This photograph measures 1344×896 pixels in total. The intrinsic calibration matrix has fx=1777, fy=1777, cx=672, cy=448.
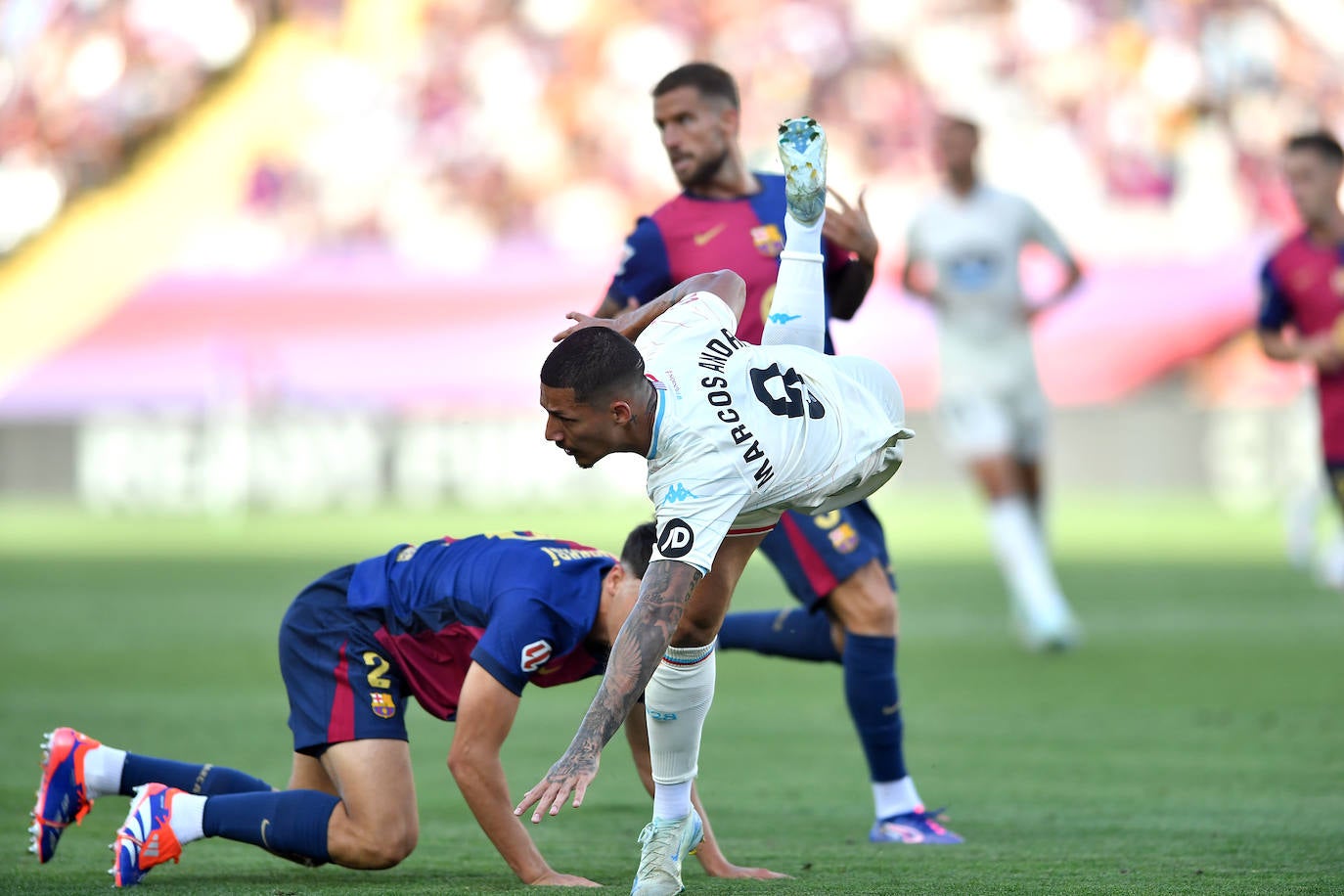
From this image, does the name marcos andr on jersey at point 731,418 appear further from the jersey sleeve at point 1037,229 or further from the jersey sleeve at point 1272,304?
the jersey sleeve at point 1037,229

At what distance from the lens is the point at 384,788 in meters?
4.52

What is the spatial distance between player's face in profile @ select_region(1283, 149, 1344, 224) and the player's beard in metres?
3.47

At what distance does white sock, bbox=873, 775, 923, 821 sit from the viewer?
17.4 feet

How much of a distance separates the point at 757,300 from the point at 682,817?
192 centimetres

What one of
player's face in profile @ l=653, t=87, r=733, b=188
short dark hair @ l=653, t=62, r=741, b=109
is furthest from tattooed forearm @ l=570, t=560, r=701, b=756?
short dark hair @ l=653, t=62, r=741, b=109

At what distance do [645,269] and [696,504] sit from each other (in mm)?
2091

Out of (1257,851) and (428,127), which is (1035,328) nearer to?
(428,127)

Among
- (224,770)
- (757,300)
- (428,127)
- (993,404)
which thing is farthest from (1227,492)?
(224,770)

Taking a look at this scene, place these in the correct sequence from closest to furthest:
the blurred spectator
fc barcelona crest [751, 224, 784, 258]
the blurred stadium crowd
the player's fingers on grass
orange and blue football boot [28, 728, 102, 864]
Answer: the player's fingers on grass, orange and blue football boot [28, 728, 102, 864], fc barcelona crest [751, 224, 784, 258], the blurred stadium crowd, the blurred spectator

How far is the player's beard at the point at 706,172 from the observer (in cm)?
581

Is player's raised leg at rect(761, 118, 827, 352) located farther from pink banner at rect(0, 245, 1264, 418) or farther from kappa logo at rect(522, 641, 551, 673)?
pink banner at rect(0, 245, 1264, 418)

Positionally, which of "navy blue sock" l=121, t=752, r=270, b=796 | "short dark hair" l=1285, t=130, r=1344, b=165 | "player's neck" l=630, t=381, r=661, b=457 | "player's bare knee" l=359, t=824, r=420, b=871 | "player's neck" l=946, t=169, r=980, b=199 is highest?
"player's neck" l=946, t=169, r=980, b=199

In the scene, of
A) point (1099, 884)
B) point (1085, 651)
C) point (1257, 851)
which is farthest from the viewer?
point (1085, 651)

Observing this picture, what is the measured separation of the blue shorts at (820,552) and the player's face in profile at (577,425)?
1600 mm
